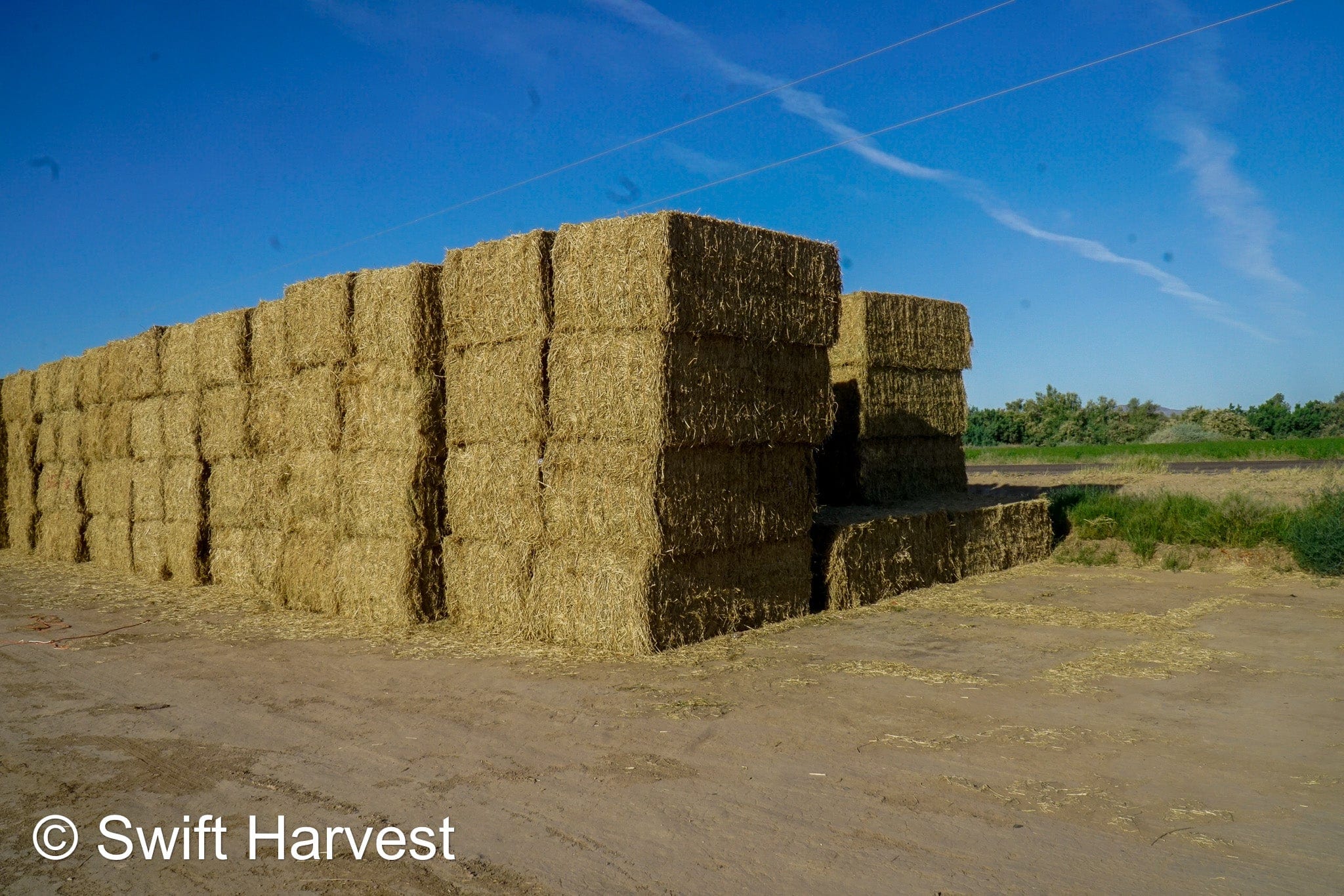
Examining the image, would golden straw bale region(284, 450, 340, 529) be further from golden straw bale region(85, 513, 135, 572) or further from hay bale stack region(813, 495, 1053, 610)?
hay bale stack region(813, 495, 1053, 610)

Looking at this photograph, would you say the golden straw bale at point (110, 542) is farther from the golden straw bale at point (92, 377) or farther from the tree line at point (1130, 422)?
the tree line at point (1130, 422)

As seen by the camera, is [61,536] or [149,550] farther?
[61,536]

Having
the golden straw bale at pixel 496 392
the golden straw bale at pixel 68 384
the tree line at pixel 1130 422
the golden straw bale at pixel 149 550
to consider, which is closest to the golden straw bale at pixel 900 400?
the golden straw bale at pixel 496 392

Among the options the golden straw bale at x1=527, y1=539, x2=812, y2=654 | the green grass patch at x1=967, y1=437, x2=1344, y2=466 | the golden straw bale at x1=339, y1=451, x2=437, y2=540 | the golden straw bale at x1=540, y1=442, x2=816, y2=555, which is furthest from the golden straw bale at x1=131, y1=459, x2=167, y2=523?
the green grass patch at x1=967, y1=437, x2=1344, y2=466

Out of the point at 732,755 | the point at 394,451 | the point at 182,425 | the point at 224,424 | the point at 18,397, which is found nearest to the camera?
the point at 732,755

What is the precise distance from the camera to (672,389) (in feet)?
23.7

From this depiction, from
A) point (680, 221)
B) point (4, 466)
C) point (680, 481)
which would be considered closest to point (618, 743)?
point (680, 481)

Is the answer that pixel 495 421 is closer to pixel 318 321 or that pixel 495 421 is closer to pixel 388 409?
pixel 388 409

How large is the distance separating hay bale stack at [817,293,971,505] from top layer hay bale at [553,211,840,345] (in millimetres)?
3679

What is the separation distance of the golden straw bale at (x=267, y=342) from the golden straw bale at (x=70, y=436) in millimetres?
5709

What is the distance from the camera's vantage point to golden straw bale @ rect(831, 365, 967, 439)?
12.2 metres

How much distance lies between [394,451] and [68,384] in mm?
9285

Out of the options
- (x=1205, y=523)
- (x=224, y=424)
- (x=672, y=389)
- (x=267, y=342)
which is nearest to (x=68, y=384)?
(x=224, y=424)

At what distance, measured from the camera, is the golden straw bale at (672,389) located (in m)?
7.21
